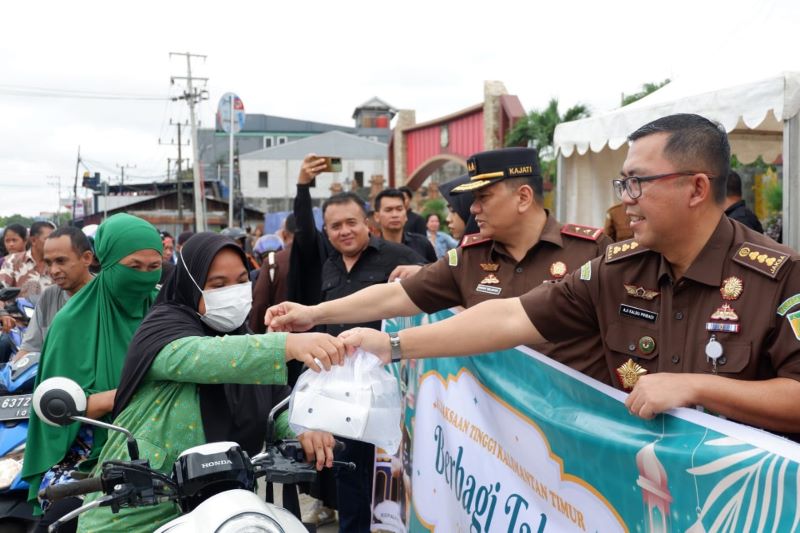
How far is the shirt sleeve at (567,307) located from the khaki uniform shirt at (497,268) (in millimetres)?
892

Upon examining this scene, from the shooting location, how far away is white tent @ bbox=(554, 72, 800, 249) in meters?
5.33

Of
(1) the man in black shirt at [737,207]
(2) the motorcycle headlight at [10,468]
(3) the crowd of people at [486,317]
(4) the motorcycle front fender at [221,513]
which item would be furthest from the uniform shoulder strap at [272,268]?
(4) the motorcycle front fender at [221,513]

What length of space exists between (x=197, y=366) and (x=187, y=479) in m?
0.57

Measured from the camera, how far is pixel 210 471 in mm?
1870

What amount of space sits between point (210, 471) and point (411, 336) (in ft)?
2.92

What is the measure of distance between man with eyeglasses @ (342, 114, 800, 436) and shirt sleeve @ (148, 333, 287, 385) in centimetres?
25

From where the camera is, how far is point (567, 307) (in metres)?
2.38

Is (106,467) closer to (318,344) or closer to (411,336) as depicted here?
(318,344)

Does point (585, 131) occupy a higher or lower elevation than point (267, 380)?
higher

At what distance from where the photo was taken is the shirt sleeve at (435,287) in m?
3.46

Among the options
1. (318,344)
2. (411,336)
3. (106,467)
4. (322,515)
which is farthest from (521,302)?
(322,515)

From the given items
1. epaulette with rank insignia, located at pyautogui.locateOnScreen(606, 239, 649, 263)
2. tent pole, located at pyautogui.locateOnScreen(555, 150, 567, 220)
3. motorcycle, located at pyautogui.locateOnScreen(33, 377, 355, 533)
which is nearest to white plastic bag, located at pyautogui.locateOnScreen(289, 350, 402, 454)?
motorcycle, located at pyautogui.locateOnScreen(33, 377, 355, 533)

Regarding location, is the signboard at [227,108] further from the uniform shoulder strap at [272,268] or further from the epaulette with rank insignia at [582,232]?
the epaulette with rank insignia at [582,232]

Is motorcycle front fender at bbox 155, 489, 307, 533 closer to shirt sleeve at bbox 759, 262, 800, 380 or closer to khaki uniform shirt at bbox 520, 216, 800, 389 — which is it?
khaki uniform shirt at bbox 520, 216, 800, 389
